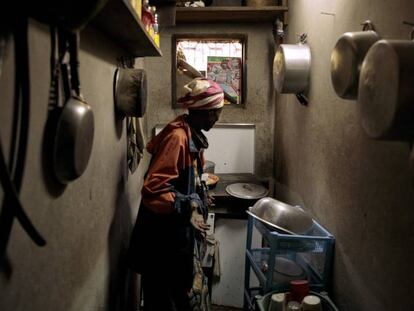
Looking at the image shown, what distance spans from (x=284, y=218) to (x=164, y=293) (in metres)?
0.69

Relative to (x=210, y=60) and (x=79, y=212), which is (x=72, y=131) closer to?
(x=79, y=212)

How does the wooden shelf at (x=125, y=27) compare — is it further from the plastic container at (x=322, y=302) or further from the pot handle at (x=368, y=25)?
the plastic container at (x=322, y=302)

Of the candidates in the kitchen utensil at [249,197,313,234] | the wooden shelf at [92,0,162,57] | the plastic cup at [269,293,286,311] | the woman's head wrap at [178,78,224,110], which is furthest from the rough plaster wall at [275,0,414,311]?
the wooden shelf at [92,0,162,57]

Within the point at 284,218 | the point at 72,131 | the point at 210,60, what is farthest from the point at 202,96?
the point at 210,60

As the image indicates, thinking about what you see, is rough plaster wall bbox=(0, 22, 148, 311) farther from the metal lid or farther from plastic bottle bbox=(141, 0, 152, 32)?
the metal lid

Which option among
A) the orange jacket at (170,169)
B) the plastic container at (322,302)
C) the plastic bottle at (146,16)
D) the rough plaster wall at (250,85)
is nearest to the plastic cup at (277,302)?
the plastic container at (322,302)

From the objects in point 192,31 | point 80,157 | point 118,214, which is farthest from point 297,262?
point 192,31

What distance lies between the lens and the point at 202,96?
1766 millimetres

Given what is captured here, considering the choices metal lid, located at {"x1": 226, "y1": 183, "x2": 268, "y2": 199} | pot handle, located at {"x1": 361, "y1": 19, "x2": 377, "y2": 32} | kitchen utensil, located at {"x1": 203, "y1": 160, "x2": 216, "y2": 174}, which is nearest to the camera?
pot handle, located at {"x1": 361, "y1": 19, "x2": 377, "y2": 32}

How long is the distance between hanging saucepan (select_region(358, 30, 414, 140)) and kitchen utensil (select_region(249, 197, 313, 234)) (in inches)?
33.2

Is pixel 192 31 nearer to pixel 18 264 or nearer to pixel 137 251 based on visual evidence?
pixel 137 251

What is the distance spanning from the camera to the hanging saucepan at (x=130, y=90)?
62.1 inches

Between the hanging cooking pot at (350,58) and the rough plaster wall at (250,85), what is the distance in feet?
5.92

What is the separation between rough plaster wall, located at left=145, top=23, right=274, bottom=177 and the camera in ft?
9.75
